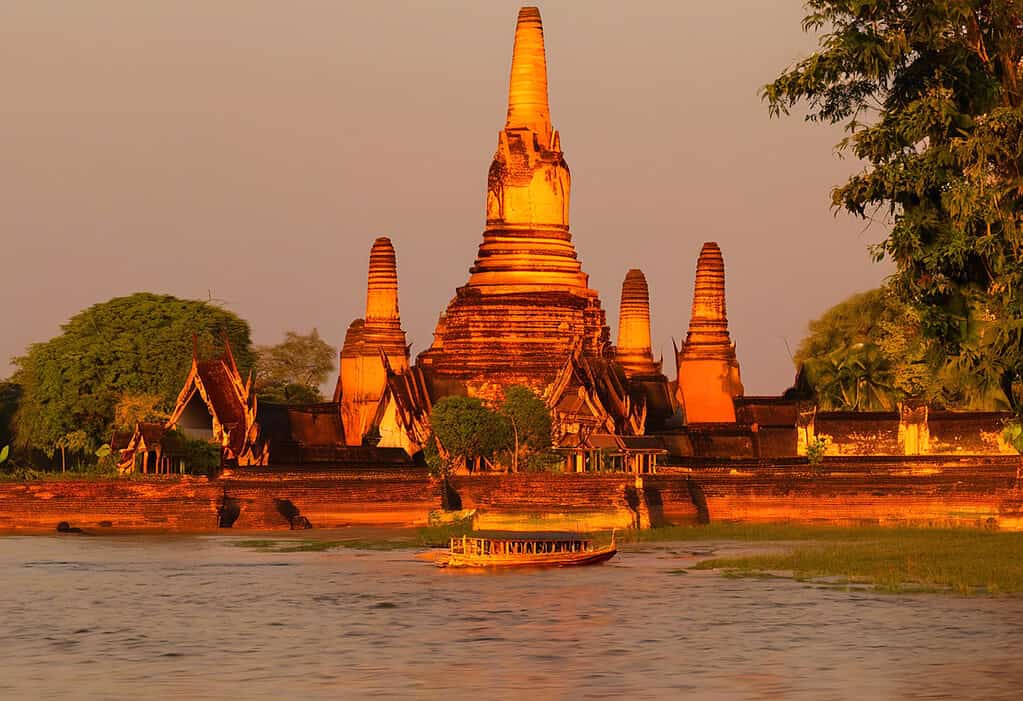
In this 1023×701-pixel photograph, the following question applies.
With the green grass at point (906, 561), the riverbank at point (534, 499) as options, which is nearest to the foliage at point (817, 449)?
the riverbank at point (534, 499)

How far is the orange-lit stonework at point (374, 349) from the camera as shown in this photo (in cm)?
6456

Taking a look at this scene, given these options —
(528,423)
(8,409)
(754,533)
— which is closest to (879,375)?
(528,423)

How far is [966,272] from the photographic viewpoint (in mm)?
30000

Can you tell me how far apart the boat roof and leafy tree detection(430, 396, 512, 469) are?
6.86m

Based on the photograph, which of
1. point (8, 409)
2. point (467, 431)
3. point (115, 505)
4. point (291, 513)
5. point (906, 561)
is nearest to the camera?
point (906, 561)

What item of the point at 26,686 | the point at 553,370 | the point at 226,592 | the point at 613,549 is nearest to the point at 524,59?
the point at 553,370

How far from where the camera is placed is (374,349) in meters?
65.0

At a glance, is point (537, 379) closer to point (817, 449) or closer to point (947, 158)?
point (817, 449)

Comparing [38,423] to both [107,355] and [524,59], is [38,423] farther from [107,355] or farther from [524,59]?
[524,59]

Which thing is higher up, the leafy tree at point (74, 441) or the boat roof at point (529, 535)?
the leafy tree at point (74, 441)

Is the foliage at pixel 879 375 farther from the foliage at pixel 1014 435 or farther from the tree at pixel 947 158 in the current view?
the tree at pixel 947 158

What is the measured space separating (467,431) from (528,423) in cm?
157

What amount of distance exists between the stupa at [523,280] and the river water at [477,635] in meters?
19.6

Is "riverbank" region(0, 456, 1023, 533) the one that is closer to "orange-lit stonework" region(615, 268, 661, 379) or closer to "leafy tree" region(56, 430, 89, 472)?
"leafy tree" region(56, 430, 89, 472)
